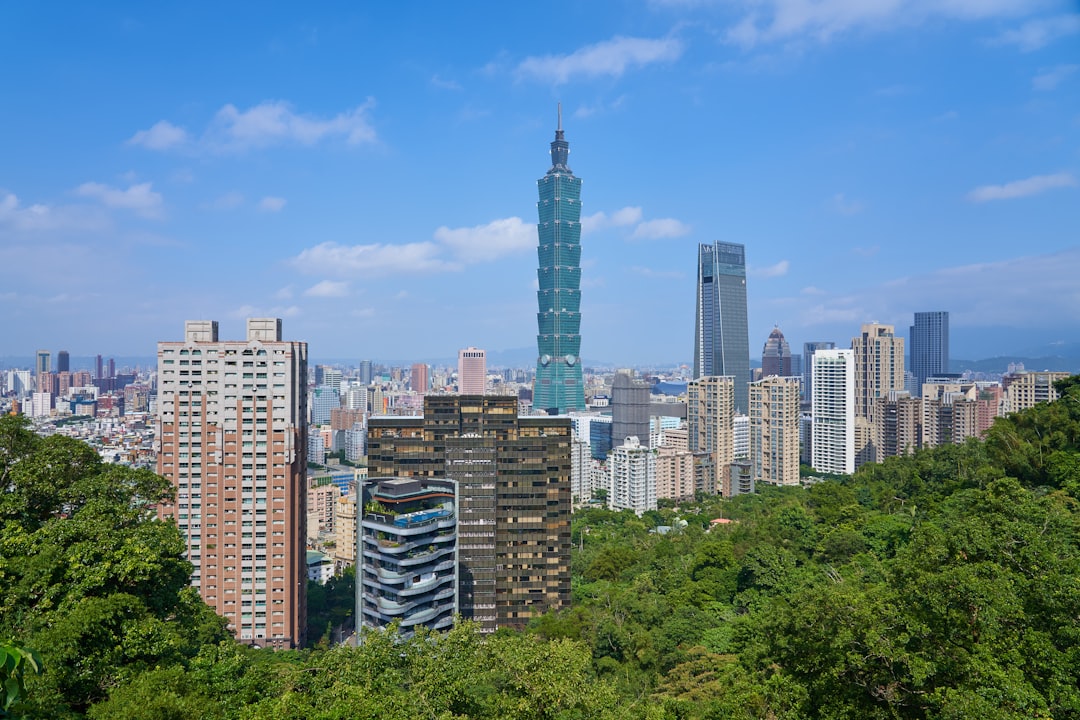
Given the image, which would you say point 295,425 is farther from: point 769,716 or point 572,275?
point 572,275

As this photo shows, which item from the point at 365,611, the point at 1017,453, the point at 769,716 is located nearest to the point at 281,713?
the point at 769,716

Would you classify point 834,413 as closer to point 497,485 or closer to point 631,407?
point 631,407

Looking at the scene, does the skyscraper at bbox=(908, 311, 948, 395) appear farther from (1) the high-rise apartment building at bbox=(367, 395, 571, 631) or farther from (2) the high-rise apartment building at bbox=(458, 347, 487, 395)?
(1) the high-rise apartment building at bbox=(367, 395, 571, 631)

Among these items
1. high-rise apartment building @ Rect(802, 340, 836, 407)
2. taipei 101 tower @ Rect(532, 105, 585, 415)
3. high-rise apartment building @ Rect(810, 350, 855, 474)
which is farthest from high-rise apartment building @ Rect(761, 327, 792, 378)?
high-rise apartment building @ Rect(810, 350, 855, 474)

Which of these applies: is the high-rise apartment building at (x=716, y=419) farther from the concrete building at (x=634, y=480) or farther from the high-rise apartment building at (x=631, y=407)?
the high-rise apartment building at (x=631, y=407)

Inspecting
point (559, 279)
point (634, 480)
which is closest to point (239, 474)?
point (634, 480)

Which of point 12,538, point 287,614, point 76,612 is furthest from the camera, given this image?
point 287,614
